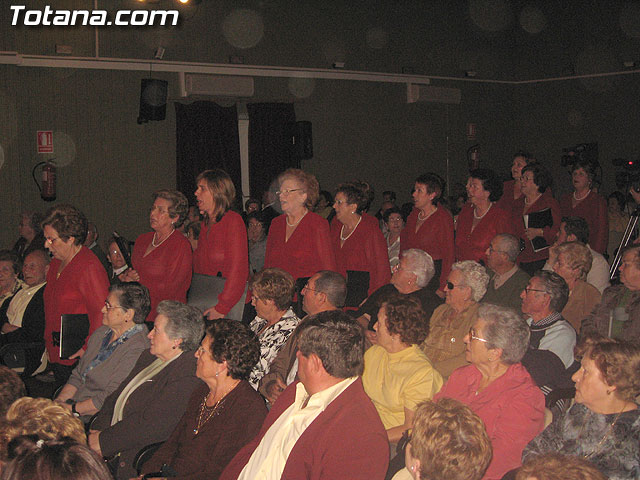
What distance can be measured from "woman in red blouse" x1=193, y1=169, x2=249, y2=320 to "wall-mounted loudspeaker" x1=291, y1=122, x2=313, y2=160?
5850 mm

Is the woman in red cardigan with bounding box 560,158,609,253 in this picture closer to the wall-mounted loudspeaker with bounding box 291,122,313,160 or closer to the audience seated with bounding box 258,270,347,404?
the audience seated with bounding box 258,270,347,404

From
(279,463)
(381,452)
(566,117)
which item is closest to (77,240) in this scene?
(279,463)

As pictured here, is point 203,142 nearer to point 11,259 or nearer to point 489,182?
point 11,259

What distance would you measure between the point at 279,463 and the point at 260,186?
7.72 metres

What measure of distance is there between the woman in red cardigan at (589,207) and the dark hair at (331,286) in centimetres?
273

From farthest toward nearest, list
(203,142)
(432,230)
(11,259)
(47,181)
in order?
(203,142)
(47,181)
(11,259)
(432,230)

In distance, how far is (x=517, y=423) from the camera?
2.31m

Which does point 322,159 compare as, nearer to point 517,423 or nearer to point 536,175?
point 536,175

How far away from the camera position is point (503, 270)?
4.05 metres

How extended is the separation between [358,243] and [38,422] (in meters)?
2.74

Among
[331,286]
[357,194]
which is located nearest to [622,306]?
[331,286]

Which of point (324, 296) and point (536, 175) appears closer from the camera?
point (324, 296)

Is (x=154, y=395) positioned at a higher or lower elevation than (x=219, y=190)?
lower

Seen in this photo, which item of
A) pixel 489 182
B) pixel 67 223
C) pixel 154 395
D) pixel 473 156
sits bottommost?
pixel 154 395
